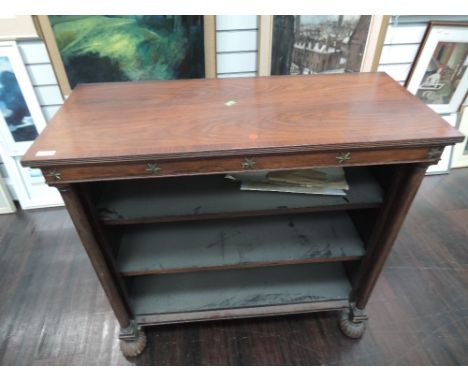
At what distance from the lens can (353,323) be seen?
53.2 inches

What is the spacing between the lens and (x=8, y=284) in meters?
1.61

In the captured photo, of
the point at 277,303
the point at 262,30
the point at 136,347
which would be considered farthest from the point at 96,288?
the point at 262,30

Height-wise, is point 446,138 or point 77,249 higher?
point 446,138

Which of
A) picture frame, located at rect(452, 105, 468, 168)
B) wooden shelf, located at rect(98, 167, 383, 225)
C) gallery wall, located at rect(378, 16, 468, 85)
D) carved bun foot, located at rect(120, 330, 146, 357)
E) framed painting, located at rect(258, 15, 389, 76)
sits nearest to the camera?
wooden shelf, located at rect(98, 167, 383, 225)

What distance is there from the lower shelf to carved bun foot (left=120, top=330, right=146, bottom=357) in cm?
9

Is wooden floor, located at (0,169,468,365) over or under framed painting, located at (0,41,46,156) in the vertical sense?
under

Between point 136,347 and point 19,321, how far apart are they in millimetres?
595

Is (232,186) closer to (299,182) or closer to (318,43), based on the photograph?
(299,182)

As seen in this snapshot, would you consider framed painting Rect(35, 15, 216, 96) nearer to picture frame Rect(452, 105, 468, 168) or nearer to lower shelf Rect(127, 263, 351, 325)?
lower shelf Rect(127, 263, 351, 325)

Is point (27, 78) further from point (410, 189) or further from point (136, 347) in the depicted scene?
point (410, 189)

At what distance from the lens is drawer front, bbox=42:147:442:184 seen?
2.74 feet

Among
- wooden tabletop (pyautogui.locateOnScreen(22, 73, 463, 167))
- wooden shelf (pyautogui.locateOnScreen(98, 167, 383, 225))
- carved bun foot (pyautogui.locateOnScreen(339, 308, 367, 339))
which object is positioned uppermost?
wooden tabletop (pyautogui.locateOnScreen(22, 73, 463, 167))

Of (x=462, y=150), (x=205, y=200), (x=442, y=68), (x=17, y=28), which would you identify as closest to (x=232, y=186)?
A: (x=205, y=200)

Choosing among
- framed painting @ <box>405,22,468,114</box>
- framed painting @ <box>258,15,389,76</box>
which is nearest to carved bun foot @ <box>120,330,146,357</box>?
framed painting @ <box>258,15,389,76</box>
